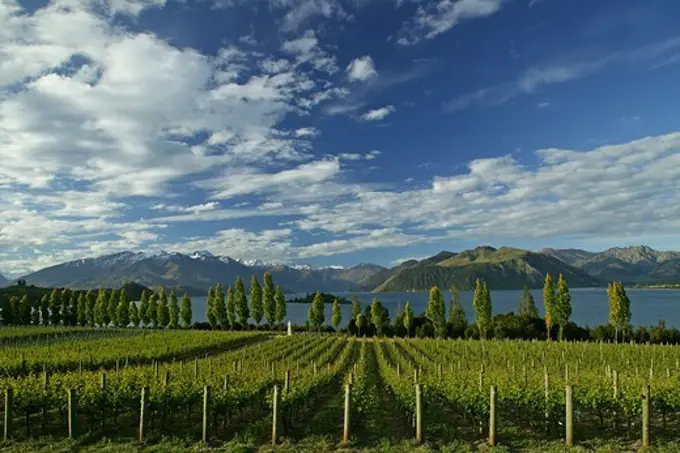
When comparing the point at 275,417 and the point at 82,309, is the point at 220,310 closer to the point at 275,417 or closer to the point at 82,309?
the point at 82,309

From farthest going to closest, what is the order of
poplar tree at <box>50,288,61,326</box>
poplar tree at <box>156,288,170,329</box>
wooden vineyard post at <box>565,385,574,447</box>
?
poplar tree at <box>50,288,61,326</box> → poplar tree at <box>156,288,170,329</box> → wooden vineyard post at <box>565,385,574,447</box>

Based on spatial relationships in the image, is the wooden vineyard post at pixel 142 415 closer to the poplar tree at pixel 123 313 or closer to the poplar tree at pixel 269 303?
the poplar tree at pixel 269 303

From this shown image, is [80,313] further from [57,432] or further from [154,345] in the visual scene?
[57,432]

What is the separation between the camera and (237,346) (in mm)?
49406

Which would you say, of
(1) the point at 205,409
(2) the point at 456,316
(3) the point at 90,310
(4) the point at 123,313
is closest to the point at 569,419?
(1) the point at 205,409

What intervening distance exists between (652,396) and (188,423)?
13.8 m

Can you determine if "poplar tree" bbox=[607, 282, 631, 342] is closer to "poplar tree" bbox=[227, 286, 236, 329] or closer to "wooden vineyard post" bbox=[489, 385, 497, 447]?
"wooden vineyard post" bbox=[489, 385, 497, 447]

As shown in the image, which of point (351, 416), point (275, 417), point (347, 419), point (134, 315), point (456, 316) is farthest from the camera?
point (134, 315)

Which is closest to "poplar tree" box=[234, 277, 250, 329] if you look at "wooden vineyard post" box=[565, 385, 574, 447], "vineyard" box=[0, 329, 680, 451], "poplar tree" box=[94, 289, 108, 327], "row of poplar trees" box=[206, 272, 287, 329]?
"row of poplar trees" box=[206, 272, 287, 329]

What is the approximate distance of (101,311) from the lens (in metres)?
85.8

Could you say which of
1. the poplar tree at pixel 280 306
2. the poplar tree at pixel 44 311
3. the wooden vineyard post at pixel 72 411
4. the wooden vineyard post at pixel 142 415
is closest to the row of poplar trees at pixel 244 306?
the poplar tree at pixel 280 306

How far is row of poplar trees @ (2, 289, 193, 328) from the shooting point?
8338cm

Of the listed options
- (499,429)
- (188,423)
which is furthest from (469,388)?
(188,423)

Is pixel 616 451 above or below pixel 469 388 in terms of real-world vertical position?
below
